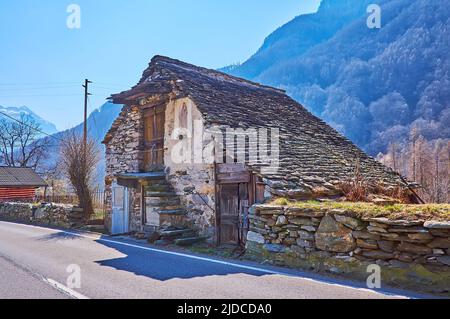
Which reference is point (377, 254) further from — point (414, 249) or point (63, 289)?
point (63, 289)

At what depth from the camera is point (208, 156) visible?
36.3 feet

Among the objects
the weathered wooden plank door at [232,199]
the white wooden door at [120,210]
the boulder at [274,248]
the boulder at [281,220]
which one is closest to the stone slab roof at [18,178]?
the white wooden door at [120,210]

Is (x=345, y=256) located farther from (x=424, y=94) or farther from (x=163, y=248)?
(x=424, y=94)

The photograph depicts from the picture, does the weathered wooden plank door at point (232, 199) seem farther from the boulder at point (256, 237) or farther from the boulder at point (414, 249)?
the boulder at point (414, 249)

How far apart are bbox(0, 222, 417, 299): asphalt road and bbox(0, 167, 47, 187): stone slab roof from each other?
92.2 ft

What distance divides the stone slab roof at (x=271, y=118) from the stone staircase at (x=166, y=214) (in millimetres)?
2843

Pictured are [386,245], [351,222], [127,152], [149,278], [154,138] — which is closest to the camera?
[386,245]

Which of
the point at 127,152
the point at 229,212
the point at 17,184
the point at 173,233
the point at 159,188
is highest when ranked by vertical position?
the point at 127,152

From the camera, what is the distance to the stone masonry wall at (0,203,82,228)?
16125mm

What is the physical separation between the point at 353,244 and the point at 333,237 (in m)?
0.37

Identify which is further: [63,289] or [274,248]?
[274,248]

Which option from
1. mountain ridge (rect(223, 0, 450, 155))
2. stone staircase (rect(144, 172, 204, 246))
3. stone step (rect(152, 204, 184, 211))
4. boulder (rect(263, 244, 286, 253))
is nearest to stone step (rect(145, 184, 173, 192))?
stone staircase (rect(144, 172, 204, 246))

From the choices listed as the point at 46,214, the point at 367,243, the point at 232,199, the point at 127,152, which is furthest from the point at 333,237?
the point at 46,214

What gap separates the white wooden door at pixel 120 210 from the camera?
1441 centimetres
